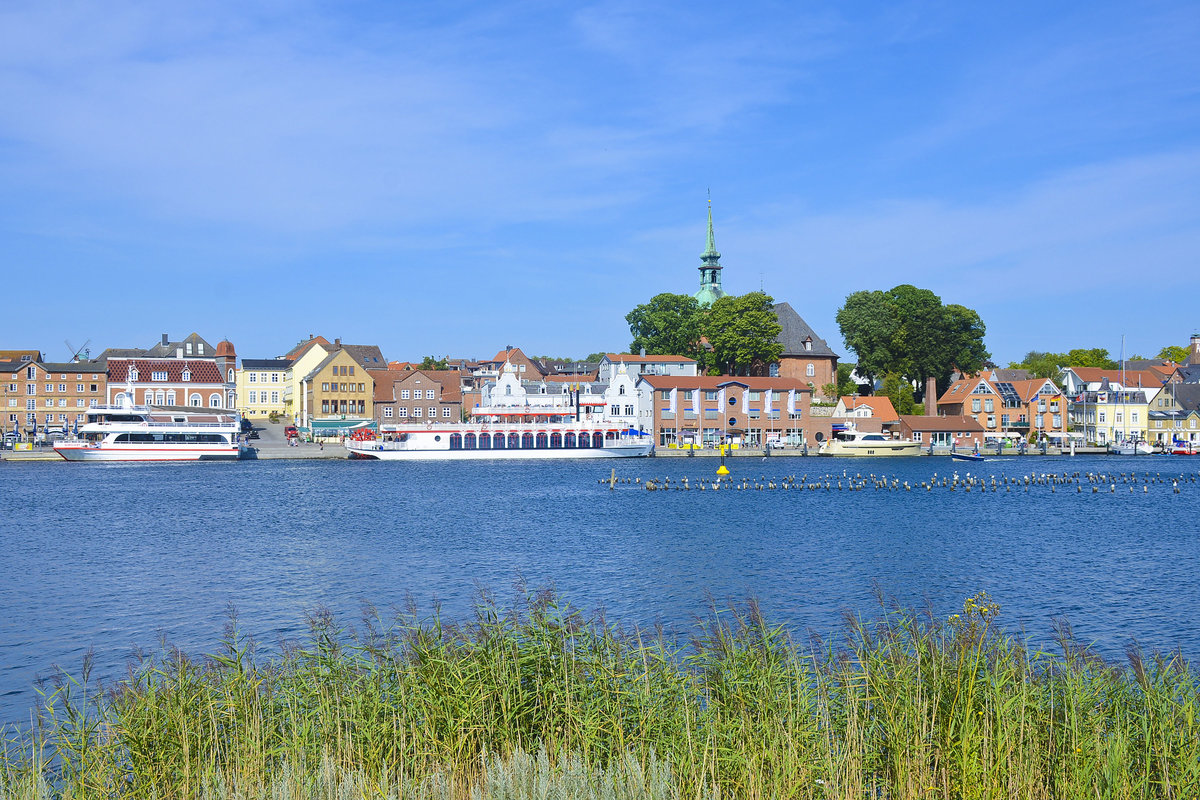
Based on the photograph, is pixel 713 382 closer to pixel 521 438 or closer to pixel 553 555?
pixel 521 438

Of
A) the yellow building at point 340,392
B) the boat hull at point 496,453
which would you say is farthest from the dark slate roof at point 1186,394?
the yellow building at point 340,392

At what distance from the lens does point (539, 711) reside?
13000 millimetres

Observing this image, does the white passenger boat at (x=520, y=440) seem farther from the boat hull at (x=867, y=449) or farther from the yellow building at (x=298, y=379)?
the yellow building at (x=298, y=379)

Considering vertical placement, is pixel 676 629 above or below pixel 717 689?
below

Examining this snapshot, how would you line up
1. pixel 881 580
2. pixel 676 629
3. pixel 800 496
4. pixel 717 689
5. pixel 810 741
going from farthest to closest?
pixel 800 496
pixel 881 580
pixel 676 629
pixel 717 689
pixel 810 741

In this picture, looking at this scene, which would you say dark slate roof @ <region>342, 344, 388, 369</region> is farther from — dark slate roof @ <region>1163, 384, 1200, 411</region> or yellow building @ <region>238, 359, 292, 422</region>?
dark slate roof @ <region>1163, 384, 1200, 411</region>

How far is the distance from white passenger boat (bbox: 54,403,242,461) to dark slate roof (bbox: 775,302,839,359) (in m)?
69.6

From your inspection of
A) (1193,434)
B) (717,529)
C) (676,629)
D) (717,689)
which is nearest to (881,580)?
(676,629)

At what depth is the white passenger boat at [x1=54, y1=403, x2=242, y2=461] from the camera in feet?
302

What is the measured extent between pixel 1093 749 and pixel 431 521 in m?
40.7

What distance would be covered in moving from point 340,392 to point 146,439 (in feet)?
92.3

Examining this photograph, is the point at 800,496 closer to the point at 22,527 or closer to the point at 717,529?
the point at 717,529

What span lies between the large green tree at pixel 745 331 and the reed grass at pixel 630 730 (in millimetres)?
102385

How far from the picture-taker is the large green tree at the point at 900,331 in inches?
4636
